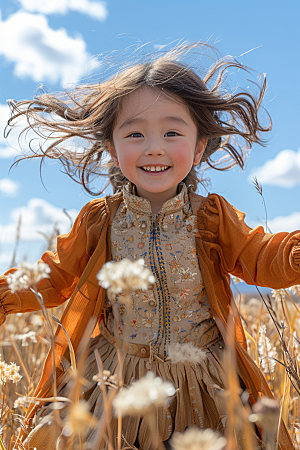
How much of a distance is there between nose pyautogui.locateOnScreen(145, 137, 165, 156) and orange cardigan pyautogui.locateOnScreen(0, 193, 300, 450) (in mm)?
291

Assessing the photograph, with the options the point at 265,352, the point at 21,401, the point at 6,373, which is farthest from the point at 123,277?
the point at 265,352

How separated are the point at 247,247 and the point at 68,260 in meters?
0.74

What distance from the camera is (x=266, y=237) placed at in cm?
156

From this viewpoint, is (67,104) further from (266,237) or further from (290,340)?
(290,340)

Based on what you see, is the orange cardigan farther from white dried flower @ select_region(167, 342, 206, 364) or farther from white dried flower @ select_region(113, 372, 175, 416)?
white dried flower @ select_region(113, 372, 175, 416)

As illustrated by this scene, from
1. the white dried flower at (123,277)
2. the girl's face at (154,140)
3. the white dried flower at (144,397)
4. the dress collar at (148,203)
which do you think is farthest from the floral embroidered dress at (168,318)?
the white dried flower at (144,397)

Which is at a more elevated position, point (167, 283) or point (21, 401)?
point (167, 283)

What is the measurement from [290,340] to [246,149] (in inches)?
41.2

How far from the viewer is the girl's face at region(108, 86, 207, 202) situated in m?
1.59

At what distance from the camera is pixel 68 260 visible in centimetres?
170

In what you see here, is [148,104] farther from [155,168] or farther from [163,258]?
[163,258]

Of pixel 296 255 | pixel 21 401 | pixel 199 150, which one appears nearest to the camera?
pixel 21 401

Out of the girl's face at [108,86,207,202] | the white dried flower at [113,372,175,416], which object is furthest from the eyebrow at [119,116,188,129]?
the white dried flower at [113,372,175,416]

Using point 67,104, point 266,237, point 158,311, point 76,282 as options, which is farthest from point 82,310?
point 67,104
